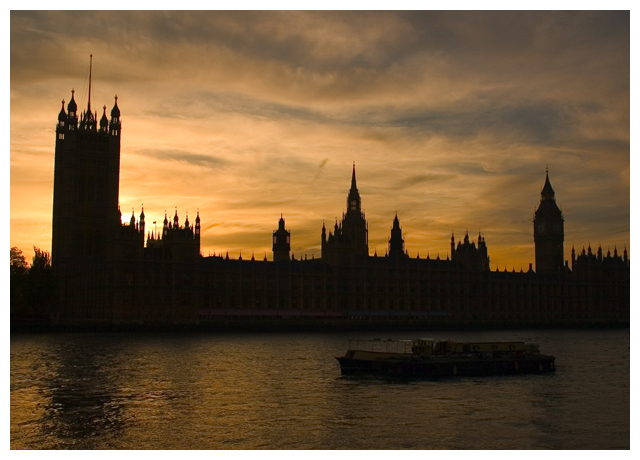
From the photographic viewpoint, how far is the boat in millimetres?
58250

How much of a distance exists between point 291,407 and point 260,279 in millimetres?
96078

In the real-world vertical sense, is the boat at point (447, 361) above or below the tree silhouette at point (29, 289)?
below

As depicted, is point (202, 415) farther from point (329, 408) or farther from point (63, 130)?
point (63, 130)

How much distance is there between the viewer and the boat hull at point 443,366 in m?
58.0

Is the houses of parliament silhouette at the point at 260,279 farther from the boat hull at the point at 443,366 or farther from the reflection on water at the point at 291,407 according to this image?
the boat hull at the point at 443,366

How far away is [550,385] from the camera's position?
179ft

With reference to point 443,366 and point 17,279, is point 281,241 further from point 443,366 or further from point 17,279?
point 443,366

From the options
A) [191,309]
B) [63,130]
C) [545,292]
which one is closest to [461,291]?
[545,292]

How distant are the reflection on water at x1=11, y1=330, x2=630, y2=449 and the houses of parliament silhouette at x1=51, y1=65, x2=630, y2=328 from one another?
55235 millimetres

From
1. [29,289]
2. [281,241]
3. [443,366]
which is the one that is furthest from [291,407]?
[281,241]

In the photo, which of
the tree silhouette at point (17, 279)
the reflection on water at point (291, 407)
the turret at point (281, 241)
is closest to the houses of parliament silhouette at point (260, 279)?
the turret at point (281, 241)

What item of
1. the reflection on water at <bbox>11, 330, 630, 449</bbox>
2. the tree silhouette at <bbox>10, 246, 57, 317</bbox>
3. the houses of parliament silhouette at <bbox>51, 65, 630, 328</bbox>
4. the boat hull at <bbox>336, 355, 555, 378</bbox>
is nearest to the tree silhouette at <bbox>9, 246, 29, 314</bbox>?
the tree silhouette at <bbox>10, 246, 57, 317</bbox>

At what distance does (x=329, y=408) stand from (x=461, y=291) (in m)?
128

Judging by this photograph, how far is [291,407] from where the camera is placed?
4334 cm
